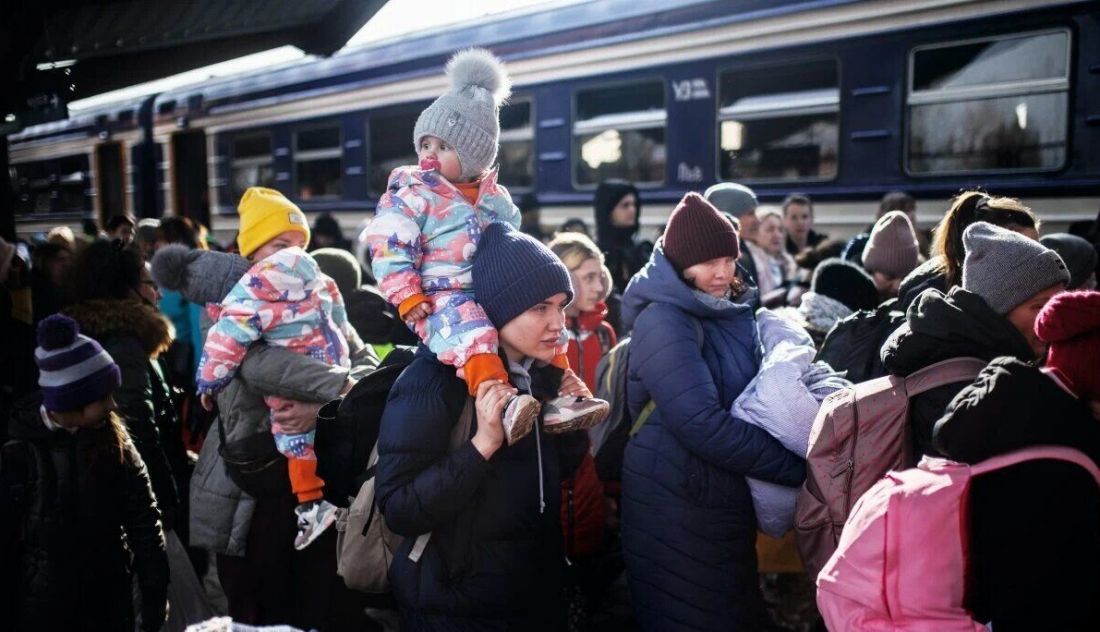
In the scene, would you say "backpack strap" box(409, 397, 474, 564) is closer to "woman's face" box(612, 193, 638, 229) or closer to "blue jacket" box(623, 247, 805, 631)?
"blue jacket" box(623, 247, 805, 631)

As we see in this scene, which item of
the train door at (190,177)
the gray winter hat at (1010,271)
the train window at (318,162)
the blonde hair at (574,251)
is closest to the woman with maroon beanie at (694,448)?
the gray winter hat at (1010,271)

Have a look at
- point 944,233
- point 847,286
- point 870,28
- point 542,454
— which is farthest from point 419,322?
point 870,28

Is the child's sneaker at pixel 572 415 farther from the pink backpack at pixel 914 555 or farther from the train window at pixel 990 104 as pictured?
the train window at pixel 990 104

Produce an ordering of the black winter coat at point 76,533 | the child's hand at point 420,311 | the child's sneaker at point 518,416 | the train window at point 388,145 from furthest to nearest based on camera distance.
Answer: the train window at point 388,145 → the black winter coat at point 76,533 → the child's hand at point 420,311 → the child's sneaker at point 518,416

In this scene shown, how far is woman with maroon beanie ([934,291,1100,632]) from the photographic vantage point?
5.00 feet

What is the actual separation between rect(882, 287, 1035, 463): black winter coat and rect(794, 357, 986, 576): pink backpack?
0.02m


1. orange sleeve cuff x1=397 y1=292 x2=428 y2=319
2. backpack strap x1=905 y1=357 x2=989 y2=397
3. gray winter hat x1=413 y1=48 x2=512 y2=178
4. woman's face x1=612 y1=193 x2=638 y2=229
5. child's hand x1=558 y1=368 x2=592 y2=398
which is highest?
gray winter hat x1=413 y1=48 x2=512 y2=178

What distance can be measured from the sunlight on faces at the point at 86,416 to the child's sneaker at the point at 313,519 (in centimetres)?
71

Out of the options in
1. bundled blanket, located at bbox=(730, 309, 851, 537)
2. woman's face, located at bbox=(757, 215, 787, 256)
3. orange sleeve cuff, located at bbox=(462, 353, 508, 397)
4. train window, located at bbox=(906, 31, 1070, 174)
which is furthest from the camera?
woman's face, located at bbox=(757, 215, 787, 256)

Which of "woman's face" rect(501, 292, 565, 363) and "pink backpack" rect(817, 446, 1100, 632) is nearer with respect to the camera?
"pink backpack" rect(817, 446, 1100, 632)

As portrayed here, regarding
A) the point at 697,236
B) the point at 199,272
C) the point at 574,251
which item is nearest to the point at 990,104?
the point at 574,251

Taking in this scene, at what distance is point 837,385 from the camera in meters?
2.79

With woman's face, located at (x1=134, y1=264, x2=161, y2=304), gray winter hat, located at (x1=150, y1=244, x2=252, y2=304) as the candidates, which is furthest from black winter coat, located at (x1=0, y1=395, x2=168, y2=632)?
woman's face, located at (x1=134, y1=264, x2=161, y2=304)

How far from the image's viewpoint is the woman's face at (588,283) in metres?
4.28
